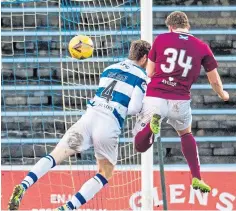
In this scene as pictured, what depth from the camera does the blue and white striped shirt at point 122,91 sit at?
9898 mm

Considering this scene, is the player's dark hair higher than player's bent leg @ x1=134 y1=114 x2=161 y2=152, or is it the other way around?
the player's dark hair

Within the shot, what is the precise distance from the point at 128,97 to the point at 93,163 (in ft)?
9.35

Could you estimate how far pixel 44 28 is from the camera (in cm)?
1313

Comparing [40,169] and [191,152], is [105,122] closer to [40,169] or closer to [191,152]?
[40,169]

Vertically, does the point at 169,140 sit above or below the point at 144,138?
below

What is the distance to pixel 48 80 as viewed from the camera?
1290cm

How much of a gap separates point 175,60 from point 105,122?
0.73 meters

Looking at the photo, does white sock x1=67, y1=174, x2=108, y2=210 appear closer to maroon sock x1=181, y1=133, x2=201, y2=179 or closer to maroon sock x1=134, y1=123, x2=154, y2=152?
maroon sock x1=134, y1=123, x2=154, y2=152

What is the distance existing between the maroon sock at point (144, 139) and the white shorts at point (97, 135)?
0.55 ft

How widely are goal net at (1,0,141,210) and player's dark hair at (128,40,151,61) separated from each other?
2483mm

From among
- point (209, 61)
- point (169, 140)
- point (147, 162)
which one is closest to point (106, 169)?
point (147, 162)

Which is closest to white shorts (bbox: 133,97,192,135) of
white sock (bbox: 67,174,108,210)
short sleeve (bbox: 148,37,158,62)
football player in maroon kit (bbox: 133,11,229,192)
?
football player in maroon kit (bbox: 133,11,229,192)

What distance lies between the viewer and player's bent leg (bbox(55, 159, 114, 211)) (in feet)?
32.4

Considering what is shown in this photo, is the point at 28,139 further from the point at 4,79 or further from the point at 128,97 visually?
the point at 128,97
